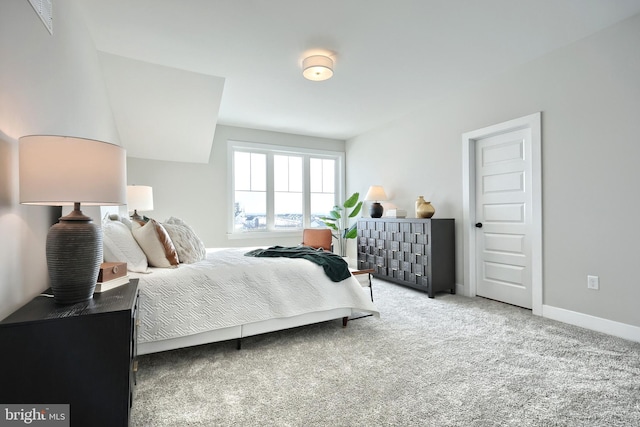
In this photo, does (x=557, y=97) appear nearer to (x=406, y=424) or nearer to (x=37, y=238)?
(x=406, y=424)

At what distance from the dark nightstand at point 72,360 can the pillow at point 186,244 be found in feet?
4.04

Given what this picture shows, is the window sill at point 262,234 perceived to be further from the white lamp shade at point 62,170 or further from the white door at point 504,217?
the white lamp shade at point 62,170

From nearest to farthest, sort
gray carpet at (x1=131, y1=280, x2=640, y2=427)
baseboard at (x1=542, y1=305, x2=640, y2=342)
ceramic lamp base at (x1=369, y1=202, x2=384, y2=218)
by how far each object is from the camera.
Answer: gray carpet at (x1=131, y1=280, x2=640, y2=427) → baseboard at (x1=542, y1=305, x2=640, y2=342) → ceramic lamp base at (x1=369, y1=202, x2=384, y2=218)

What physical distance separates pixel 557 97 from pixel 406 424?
10.3 ft

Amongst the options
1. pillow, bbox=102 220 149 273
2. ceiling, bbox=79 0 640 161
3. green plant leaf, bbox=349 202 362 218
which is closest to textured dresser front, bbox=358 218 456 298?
green plant leaf, bbox=349 202 362 218

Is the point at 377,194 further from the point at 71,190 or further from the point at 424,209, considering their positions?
the point at 71,190

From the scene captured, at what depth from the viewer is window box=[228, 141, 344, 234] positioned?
5.38m

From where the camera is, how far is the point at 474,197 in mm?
3773

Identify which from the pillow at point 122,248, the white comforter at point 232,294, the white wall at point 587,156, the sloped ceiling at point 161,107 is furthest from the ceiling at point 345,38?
the white comforter at point 232,294

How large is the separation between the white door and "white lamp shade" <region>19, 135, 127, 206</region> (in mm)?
3641

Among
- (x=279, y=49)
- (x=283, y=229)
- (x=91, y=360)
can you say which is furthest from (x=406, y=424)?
(x=283, y=229)

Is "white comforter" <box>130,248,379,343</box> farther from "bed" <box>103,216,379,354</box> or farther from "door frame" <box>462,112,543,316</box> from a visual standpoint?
"door frame" <box>462,112,543,316</box>
